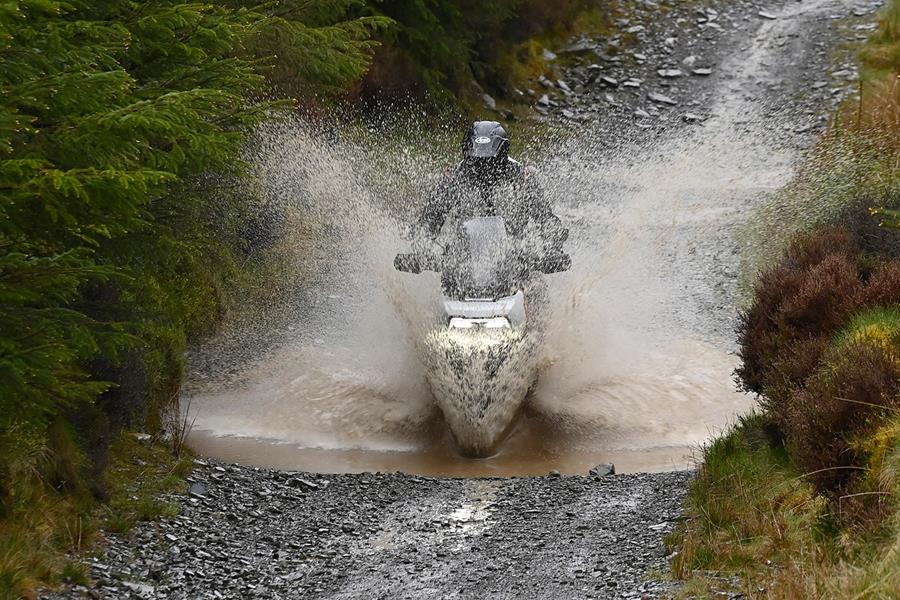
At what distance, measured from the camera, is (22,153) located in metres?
6.41

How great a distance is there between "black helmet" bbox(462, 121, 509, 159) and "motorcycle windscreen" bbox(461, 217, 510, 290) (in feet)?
4.92

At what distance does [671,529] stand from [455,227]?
613 centimetres

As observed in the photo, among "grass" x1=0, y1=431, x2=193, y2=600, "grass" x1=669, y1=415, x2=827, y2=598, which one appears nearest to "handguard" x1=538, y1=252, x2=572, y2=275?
"grass" x1=669, y1=415, x2=827, y2=598

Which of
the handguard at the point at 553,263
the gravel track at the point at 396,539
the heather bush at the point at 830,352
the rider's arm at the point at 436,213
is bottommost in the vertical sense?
the gravel track at the point at 396,539

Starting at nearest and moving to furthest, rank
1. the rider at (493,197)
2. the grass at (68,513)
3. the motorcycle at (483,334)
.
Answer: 1. the grass at (68,513)
2. the motorcycle at (483,334)
3. the rider at (493,197)

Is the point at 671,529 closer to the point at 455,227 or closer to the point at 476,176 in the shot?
the point at 455,227

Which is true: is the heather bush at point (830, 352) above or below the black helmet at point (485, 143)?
below

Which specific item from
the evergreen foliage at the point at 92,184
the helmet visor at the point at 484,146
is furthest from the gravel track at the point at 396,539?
the helmet visor at the point at 484,146

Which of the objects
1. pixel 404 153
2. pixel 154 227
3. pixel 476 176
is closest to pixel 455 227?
pixel 476 176

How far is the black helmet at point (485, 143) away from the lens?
48.4 feet

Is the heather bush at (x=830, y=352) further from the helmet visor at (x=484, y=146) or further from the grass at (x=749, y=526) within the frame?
the helmet visor at (x=484, y=146)

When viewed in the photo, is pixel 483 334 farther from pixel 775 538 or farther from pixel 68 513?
pixel 775 538

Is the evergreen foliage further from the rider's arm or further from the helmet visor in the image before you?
the helmet visor

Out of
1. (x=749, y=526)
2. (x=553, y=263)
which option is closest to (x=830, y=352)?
(x=749, y=526)
